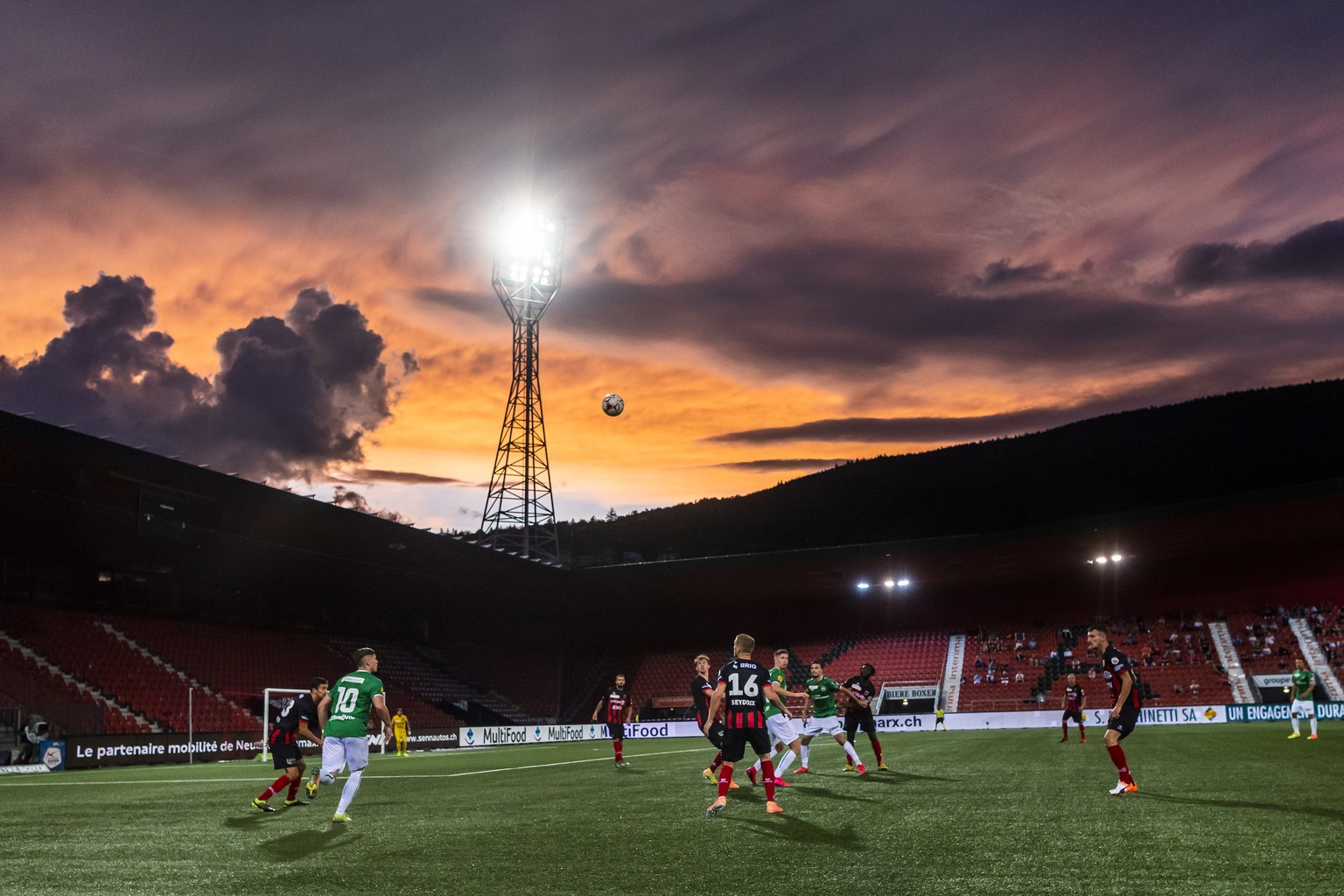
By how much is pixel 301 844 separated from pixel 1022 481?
99.3 m

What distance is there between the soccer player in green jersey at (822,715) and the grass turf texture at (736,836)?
60 centimetres

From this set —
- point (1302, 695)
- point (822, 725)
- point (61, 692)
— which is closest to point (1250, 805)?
point (822, 725)

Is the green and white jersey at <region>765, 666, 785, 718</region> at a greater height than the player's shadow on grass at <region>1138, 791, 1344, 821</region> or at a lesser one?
greater

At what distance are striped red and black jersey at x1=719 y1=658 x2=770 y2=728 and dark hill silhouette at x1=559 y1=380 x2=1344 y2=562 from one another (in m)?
81.2

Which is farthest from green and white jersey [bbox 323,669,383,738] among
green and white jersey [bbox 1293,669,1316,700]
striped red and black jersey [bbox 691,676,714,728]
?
green and white jersey [bbox 1293,669,1316,700]

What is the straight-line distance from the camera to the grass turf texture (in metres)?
7.46

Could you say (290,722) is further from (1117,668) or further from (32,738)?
(32,738)

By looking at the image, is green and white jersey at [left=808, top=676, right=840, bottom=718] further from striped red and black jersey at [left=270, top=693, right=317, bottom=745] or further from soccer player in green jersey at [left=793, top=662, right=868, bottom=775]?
striped red and black jersey at [left=270, top=693, right=317, bottom=745]

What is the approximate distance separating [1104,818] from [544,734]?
37208 mm

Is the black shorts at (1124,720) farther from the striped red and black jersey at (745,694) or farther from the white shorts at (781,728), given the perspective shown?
the striped red and black jersey at (745,694)

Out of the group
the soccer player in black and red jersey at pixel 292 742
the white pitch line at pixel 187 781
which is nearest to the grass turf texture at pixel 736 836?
the soccer player in black and red jersey at pixel 292 742

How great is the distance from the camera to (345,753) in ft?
40.5

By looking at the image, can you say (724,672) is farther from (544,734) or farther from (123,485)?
(544,734)

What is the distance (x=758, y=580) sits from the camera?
56406 mm
